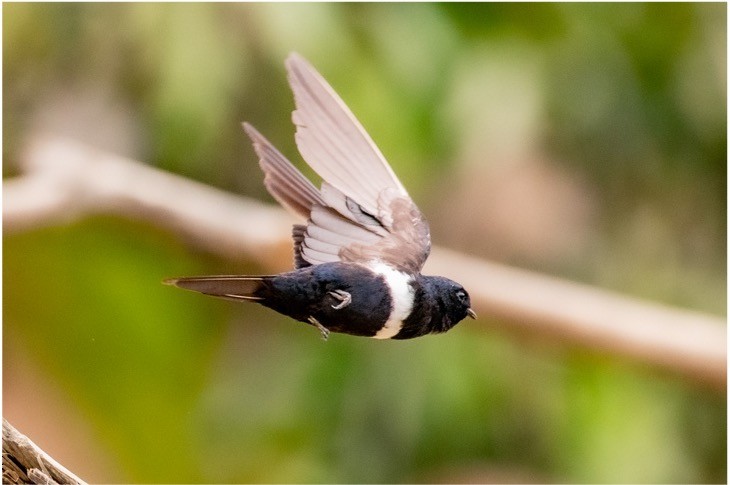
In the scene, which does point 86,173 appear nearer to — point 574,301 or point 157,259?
point 157,259

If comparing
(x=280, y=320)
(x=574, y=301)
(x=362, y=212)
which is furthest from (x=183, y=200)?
(x=362, y=212)

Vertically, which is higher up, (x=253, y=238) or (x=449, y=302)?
(x=253, y=238)

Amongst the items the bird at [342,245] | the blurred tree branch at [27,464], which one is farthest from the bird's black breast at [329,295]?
the blurred tree branch at [27,464]

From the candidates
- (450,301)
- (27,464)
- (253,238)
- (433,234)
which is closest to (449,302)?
(450,301)

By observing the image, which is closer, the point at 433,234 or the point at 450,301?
the point at 450,301

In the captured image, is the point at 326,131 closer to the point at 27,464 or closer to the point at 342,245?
the point at 342,245
